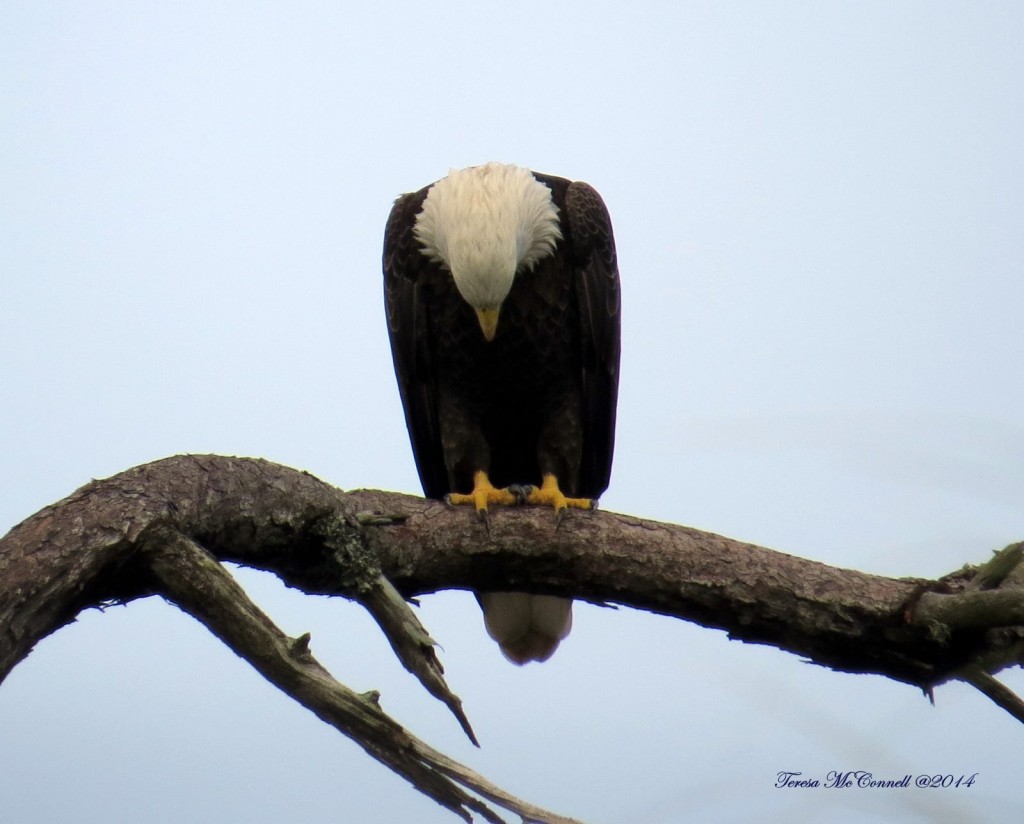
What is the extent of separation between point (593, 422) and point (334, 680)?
252 cm

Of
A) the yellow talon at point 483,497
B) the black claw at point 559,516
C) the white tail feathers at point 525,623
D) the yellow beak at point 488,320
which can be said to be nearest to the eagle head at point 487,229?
the yellow beak at point 488,320

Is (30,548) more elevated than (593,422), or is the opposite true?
(593,422)

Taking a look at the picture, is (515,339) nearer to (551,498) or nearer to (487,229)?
(487,229)

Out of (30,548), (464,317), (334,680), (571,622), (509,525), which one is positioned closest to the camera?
(30,548)

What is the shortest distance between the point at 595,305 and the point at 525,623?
1506 mm

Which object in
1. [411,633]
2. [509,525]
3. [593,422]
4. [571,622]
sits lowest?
[411,633]

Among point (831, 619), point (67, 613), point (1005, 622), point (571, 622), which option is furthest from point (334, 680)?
point (571, 622)

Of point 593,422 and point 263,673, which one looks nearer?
point 263,673

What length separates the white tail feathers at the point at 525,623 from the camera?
17.7 ft

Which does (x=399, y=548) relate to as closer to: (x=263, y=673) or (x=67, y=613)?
(x=263, y=673)

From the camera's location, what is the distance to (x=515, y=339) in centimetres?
480

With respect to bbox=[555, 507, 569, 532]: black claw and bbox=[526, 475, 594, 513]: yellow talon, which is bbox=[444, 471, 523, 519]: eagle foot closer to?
bbox=[526, 475, 594, 513]: yellow talon

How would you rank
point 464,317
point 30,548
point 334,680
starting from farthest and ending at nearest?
1. point 464,317
2. point 334,680
3. point 30,548

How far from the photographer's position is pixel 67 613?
2.62m
